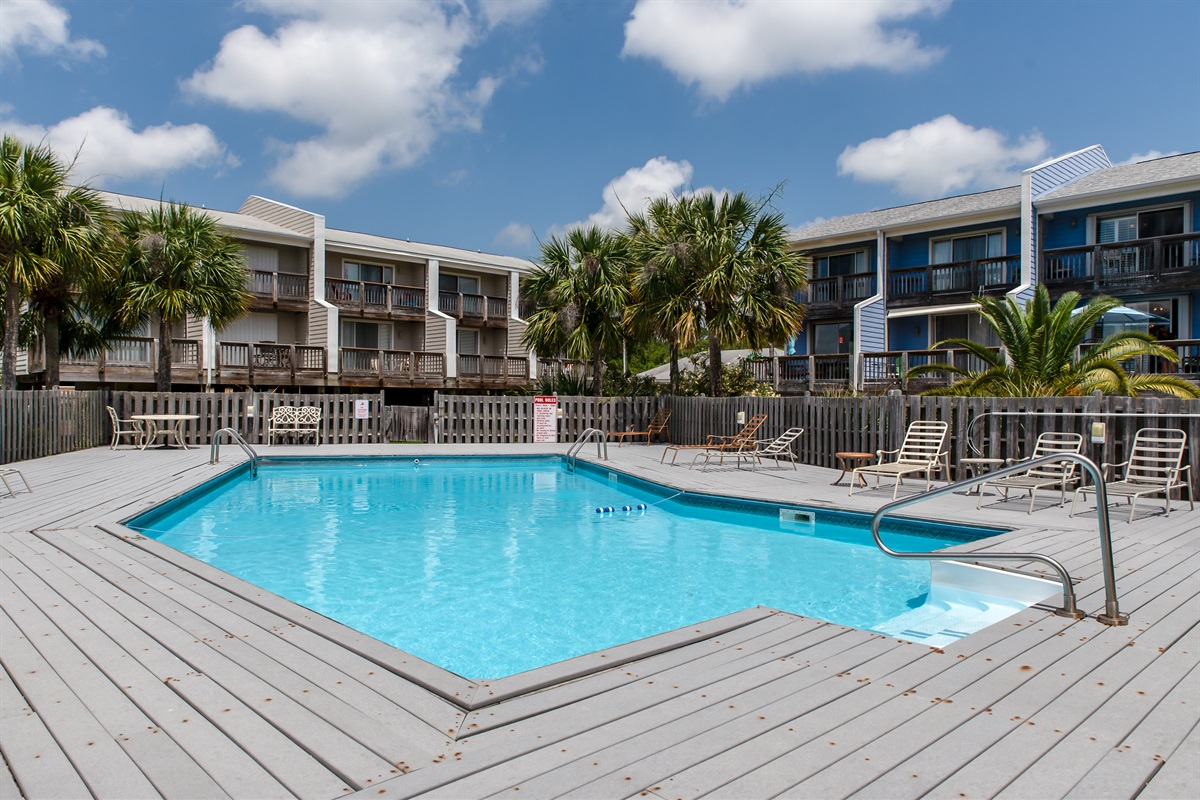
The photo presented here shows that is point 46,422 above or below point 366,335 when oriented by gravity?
below

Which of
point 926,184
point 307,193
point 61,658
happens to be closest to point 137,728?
point 61,658

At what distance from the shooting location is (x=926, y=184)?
31.5 m

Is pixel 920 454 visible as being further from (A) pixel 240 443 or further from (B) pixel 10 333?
(B) pixel 10 333

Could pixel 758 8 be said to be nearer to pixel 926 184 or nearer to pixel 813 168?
pixel 813 168

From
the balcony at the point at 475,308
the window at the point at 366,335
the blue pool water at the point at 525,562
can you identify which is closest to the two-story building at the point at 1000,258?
the blue pool water at the point at 525,562

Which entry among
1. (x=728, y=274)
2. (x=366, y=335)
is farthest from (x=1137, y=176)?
(x=366, y=335)

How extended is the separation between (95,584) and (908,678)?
16.1ft

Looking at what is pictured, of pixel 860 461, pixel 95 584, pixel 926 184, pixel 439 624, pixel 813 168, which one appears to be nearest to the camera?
pixel 95 584

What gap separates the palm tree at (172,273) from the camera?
57.4 ft

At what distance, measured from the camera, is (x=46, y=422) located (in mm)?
14398

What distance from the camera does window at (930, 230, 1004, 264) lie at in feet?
73.3

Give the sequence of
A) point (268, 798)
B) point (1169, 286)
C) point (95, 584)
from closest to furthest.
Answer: point (268, 798) → point (95, 584) → point (1169, 286)

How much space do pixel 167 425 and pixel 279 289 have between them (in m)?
9.17

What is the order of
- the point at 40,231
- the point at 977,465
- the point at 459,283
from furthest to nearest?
the point at 459,283, the point at 40,231, the point at 977,465
